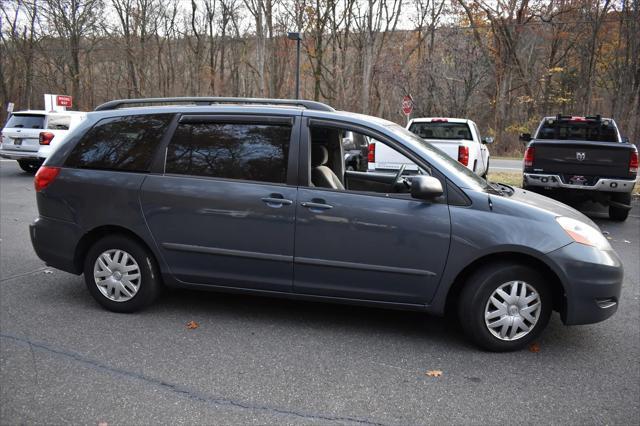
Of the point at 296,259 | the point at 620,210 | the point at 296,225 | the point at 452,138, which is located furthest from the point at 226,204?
the point at 452,138

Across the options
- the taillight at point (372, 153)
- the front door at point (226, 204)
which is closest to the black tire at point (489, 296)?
the front door at point (226, 204)

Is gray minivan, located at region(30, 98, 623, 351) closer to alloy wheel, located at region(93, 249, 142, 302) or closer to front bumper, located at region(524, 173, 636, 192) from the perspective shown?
alloy wheel, located at region(93, 249, 142, 302)

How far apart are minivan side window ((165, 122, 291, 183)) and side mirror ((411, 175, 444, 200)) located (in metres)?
1.00

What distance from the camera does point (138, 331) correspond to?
407 centimetres

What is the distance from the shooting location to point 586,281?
367 centimetres

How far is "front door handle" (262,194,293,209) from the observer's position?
3.97 meters

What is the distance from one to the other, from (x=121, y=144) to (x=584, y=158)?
8.21m

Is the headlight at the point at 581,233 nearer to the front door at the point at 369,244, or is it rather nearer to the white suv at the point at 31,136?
the front door at the point at 369,244

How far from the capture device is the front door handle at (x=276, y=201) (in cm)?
397

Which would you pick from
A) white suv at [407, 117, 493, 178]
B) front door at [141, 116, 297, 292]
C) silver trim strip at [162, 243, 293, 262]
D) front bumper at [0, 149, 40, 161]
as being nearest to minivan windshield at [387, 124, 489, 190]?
front door at [141, 116, 297, 292]

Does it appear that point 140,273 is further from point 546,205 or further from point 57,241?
point 546,205

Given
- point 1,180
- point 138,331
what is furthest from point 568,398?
point 1,180

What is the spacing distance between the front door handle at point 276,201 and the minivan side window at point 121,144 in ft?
3.67

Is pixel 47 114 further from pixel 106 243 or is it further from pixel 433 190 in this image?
pixel 433 190
